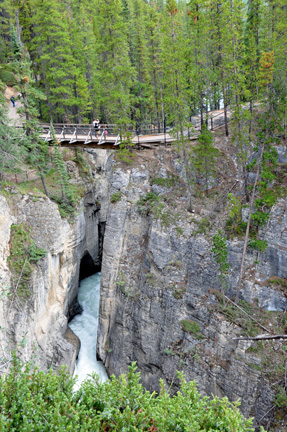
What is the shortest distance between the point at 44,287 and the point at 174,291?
879cm

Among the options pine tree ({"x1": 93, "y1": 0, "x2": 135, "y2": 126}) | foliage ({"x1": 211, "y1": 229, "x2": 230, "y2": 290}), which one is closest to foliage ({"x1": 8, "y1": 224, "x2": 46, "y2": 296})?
pine tree ({"x1": 93, "y1": 0, "x2": 135, "y2": 126})

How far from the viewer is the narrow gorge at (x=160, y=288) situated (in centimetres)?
1549

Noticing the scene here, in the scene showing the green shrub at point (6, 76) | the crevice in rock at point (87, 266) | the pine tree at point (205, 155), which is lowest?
the crevice in rock at point (87, 266)

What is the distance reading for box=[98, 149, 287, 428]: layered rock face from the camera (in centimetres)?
1553

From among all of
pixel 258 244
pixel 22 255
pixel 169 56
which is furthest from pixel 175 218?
pixel 22 255

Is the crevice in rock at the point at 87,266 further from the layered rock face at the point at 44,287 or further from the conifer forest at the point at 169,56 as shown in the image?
the conifer forest at the point at 169,56

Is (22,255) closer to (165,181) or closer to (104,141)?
(104,141)

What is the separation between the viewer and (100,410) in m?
7.89

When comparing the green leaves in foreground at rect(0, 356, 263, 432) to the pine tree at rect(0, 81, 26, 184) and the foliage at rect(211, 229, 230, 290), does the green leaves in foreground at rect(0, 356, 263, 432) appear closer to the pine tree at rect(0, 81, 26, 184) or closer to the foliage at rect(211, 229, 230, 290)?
the foliage at rect(211, 229, 230, 290)

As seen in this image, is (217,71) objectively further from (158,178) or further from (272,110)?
(158,178)

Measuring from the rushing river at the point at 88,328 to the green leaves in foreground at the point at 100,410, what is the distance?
12.6 m

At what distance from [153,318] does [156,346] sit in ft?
5.85

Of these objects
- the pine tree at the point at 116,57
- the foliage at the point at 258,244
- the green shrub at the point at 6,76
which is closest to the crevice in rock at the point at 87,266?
the pine tree at the point at 116,57

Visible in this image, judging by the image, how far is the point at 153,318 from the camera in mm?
19062
